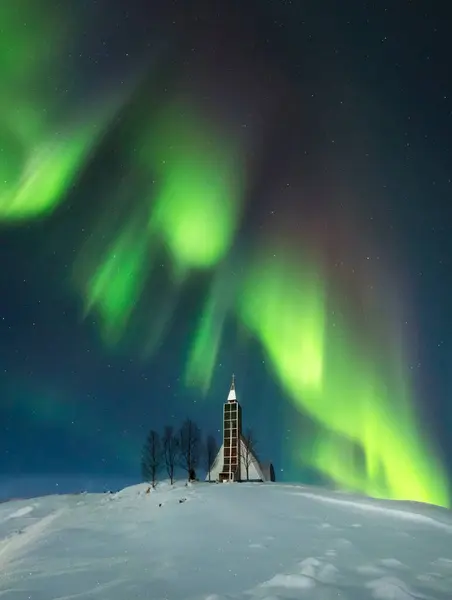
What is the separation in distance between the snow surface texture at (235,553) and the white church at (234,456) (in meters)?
55.0

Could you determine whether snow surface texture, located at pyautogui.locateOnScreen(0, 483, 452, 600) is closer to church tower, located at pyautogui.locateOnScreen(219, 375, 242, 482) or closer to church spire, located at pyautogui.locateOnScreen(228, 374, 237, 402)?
church tower, located at pyautogui.locateOnScreen(219, 375, 242, 482)

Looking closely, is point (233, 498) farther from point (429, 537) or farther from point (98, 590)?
point (98, 590)

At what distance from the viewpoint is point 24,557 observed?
16.5 meters

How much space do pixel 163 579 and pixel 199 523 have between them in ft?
32.3

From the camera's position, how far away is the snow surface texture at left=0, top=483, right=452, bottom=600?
1121 centimetres

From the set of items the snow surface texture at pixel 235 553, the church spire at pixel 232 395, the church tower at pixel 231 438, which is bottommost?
the snow surface texture at pixel 235 553

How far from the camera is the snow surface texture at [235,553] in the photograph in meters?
11.2

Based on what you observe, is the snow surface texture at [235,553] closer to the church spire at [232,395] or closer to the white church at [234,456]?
the white church at [234,456]

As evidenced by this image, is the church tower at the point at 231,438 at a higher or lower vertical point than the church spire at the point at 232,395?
lower

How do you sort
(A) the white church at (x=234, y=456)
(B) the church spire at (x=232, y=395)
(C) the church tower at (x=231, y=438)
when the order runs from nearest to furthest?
(C) the church tower at (x=231, y=438)
(A) the white church at (x=234, y=456)
(B) the church spire at (x=232, y=395)

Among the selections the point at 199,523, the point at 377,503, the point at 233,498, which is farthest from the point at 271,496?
the point at 199,523

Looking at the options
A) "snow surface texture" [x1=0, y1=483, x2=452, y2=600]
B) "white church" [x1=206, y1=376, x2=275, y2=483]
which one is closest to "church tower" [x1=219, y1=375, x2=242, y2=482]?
"white church" [x1=206, y1=376, x2=275, y2=483]

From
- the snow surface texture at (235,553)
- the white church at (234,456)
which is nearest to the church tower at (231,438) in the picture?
the white church at (234,456)

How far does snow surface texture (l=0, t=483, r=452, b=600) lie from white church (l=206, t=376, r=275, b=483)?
55.0 meters
